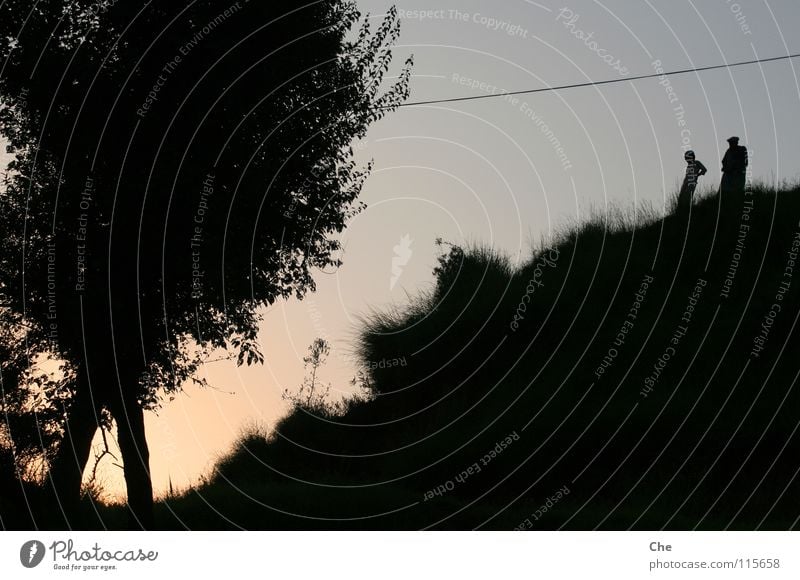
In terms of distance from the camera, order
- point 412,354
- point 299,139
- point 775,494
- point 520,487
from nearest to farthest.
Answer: point 775,494, point 520,487, point 299,139, point 412,354

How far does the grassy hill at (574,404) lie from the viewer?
39.8ft

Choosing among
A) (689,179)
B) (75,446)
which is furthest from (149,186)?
(689,179)

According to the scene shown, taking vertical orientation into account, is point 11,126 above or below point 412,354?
above

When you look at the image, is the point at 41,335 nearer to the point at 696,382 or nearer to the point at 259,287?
the point at 259,287

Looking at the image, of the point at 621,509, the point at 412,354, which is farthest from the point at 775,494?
the point at 412,354

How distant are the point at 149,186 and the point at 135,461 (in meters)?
3.68

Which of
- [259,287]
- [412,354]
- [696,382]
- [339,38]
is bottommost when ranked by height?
[696,382]

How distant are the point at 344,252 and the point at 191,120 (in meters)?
2.93

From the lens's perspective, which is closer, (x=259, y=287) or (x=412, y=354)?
(x=259, y=287)

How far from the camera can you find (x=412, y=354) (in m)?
15.7
